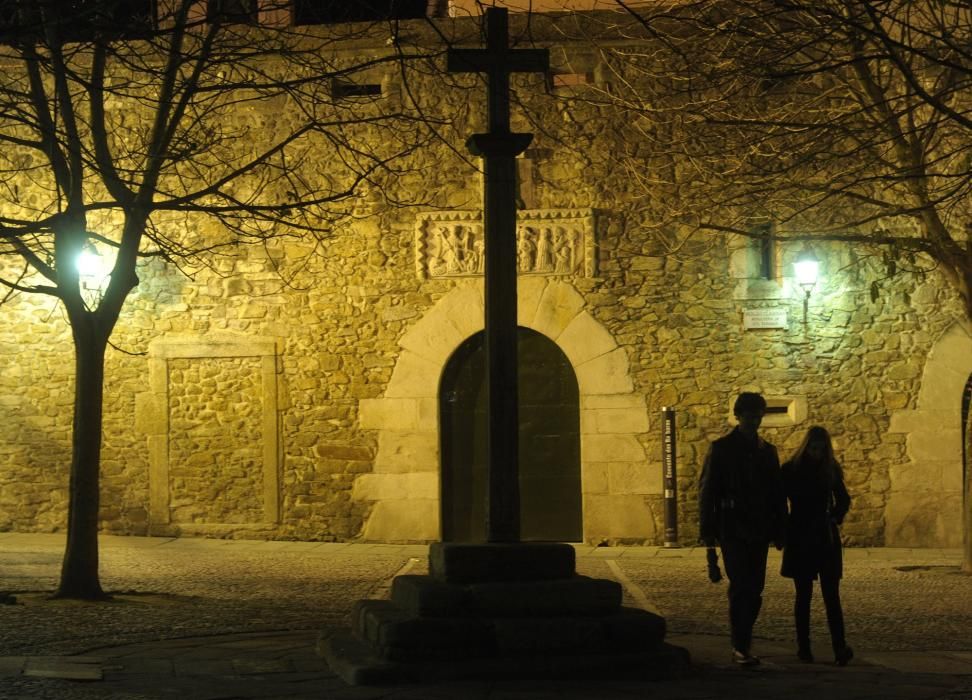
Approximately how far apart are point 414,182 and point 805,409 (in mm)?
4311

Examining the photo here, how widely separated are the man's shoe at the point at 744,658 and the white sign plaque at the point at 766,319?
6.99 metres

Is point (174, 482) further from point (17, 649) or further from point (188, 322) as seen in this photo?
point (17, 649)

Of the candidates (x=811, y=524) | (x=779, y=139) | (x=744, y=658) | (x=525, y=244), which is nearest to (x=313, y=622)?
(x=744, y=658)

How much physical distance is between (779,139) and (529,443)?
3796 mm

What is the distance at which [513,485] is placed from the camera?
7086mm

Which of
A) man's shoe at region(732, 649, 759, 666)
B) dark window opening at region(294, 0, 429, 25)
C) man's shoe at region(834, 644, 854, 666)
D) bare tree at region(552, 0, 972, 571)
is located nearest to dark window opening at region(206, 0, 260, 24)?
dark window opening at region(294, 0, 429, 25)

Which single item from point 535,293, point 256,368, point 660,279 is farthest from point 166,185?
point 660,279

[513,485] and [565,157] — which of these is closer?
[513,485]

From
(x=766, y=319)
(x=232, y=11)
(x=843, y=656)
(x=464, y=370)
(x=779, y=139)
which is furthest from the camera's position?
(x=464, y=370)

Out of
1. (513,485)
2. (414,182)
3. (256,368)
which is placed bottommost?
(513,485)

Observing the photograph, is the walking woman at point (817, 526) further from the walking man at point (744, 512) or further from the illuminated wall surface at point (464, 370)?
the illuminated wall surface at point (464, 370)

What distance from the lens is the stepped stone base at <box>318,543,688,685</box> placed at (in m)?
6.45

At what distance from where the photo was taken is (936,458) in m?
13.4

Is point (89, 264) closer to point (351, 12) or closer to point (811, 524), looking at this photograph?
point (351, 12)
